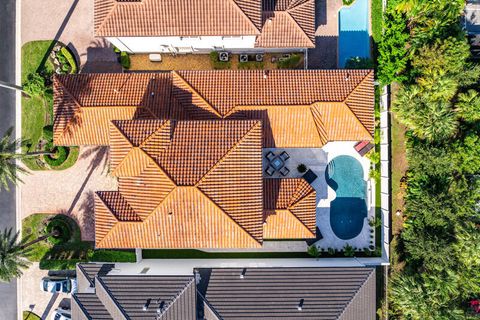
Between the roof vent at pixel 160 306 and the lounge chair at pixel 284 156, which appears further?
the lounge chair at pixel 284 156

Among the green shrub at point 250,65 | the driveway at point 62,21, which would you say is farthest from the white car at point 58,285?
the green shrub at point 250,65

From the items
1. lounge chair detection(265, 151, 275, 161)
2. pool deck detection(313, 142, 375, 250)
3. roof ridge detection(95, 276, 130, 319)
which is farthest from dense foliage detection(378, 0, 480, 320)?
roof ridge detection(95, 276, 130, 319)

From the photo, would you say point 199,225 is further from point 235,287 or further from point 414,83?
point 414,83

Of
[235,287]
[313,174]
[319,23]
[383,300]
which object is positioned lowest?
[383,300]

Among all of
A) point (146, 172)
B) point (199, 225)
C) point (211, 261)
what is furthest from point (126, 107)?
point (211, 261)

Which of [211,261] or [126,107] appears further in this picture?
[211,261]

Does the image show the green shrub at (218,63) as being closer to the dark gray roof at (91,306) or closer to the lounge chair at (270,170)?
the lounge chair at (270,170)

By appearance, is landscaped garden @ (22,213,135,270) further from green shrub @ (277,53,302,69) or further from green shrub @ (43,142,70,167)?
green shrub @ (277,53,302,69)
